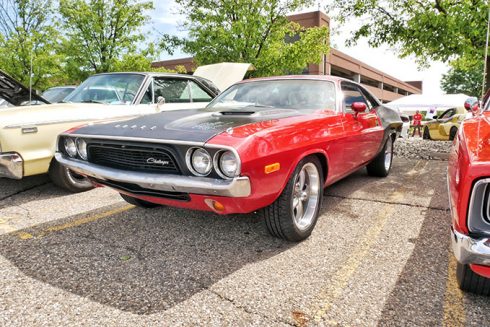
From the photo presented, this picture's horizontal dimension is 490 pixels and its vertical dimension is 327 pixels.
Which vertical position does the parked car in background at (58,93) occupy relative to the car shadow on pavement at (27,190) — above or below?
above

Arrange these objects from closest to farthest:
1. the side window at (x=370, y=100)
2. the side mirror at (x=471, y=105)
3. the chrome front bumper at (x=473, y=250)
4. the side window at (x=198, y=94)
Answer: the chrome front bumper at (x=473, y=250), the side mirror at (x=471, y=105), the side window at (x=370, y=100), the side window at (x=198, y=94)

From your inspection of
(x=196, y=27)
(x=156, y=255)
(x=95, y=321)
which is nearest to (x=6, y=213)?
(x=156, y=255)

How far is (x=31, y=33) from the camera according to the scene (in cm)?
1816

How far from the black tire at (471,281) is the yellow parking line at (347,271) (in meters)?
0.65

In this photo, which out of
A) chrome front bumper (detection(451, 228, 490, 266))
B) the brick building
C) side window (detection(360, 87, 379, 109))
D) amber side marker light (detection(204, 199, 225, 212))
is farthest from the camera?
the brick building

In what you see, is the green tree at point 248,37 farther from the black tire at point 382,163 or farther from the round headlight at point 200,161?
the round headlight at point 200,161

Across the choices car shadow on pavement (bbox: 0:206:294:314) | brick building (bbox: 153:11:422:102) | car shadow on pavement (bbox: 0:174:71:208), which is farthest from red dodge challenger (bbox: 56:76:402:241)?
brick building (bbox: 153:11:422:102)

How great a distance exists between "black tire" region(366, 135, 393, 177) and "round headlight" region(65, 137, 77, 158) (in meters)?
3.96

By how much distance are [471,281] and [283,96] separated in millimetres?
2378

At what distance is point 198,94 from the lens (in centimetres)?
634

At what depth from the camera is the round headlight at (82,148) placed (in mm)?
3111

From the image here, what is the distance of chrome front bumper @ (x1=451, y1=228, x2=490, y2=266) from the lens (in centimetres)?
172

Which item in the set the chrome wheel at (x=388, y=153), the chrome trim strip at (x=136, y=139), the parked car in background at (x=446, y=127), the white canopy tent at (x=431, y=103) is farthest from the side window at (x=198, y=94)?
the white canopy tent at (x=431, y=103)

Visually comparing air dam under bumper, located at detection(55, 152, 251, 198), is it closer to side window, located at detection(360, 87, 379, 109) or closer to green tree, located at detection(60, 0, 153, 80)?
side window, located at detection(360, 87, 379, 109)
